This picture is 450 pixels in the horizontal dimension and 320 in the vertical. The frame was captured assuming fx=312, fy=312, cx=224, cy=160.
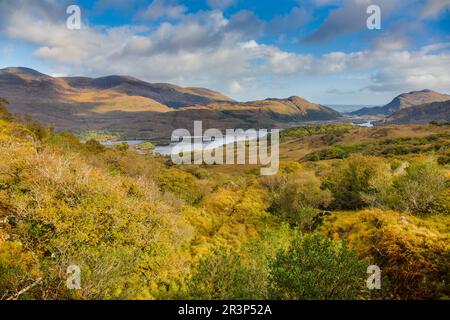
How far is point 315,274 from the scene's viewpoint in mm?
14953

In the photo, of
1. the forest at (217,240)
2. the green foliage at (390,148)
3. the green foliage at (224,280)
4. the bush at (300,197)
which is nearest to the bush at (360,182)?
the forest at (217,240)

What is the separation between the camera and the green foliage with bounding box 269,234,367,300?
14406 mm

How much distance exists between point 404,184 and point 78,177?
1582 inches

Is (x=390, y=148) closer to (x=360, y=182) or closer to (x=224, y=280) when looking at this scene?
(x=360, y=182)

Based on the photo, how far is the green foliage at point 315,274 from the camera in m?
14.4

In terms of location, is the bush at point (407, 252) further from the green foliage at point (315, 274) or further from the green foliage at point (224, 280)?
the green foliage at point (224, 280)

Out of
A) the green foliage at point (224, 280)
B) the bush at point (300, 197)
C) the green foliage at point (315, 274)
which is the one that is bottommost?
the bush at point (300, 197)

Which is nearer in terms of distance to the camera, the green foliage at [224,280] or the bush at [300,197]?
the green foliage at [224,280]

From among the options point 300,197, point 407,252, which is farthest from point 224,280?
point 300,197

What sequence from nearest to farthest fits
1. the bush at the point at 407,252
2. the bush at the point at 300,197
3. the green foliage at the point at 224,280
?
the green foliage at the point at 224,280 < the bush at the point at 407,252 < the bush at the point at 300,197

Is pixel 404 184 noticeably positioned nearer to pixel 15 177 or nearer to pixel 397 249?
pixel 397 249

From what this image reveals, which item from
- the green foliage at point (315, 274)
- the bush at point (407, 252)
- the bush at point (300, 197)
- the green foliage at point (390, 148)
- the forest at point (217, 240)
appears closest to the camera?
the green foliage at point (315, 274)

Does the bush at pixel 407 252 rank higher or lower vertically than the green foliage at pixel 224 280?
lower
